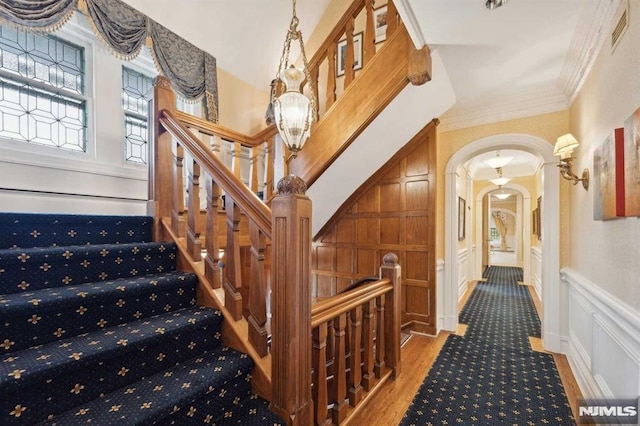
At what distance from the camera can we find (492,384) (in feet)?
7.72

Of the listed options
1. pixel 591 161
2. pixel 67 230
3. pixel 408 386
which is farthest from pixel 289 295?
pixel 591 161

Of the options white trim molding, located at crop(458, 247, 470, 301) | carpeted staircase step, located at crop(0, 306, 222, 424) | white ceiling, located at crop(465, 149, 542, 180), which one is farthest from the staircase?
white ceiling, located at crop(465, 149, 542, 180)

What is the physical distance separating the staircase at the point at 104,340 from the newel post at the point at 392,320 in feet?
4.42

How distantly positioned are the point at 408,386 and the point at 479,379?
62 centimetres

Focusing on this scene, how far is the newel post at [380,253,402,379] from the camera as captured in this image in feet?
7.84

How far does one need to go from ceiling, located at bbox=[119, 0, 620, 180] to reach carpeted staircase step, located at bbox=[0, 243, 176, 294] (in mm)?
2258

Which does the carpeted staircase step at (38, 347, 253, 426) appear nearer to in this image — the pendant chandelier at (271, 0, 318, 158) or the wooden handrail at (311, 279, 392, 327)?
the wooden handrail at (311, 279, 392, 327)

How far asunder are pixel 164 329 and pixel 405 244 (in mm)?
2917

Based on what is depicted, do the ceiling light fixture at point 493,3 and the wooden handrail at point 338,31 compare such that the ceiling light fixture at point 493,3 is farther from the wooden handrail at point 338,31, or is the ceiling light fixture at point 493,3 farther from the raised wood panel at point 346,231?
the raised wood panel at point 346,231

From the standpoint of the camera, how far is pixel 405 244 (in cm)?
364

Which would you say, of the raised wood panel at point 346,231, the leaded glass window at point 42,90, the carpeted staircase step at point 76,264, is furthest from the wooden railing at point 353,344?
the leaded glass window at point 42,90

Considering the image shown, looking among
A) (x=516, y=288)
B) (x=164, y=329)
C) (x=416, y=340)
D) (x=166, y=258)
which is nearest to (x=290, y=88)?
(x=166, y=258)

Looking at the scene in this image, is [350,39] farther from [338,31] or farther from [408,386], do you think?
[408,386]

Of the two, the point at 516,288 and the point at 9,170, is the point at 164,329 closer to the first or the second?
the point at 9,170
